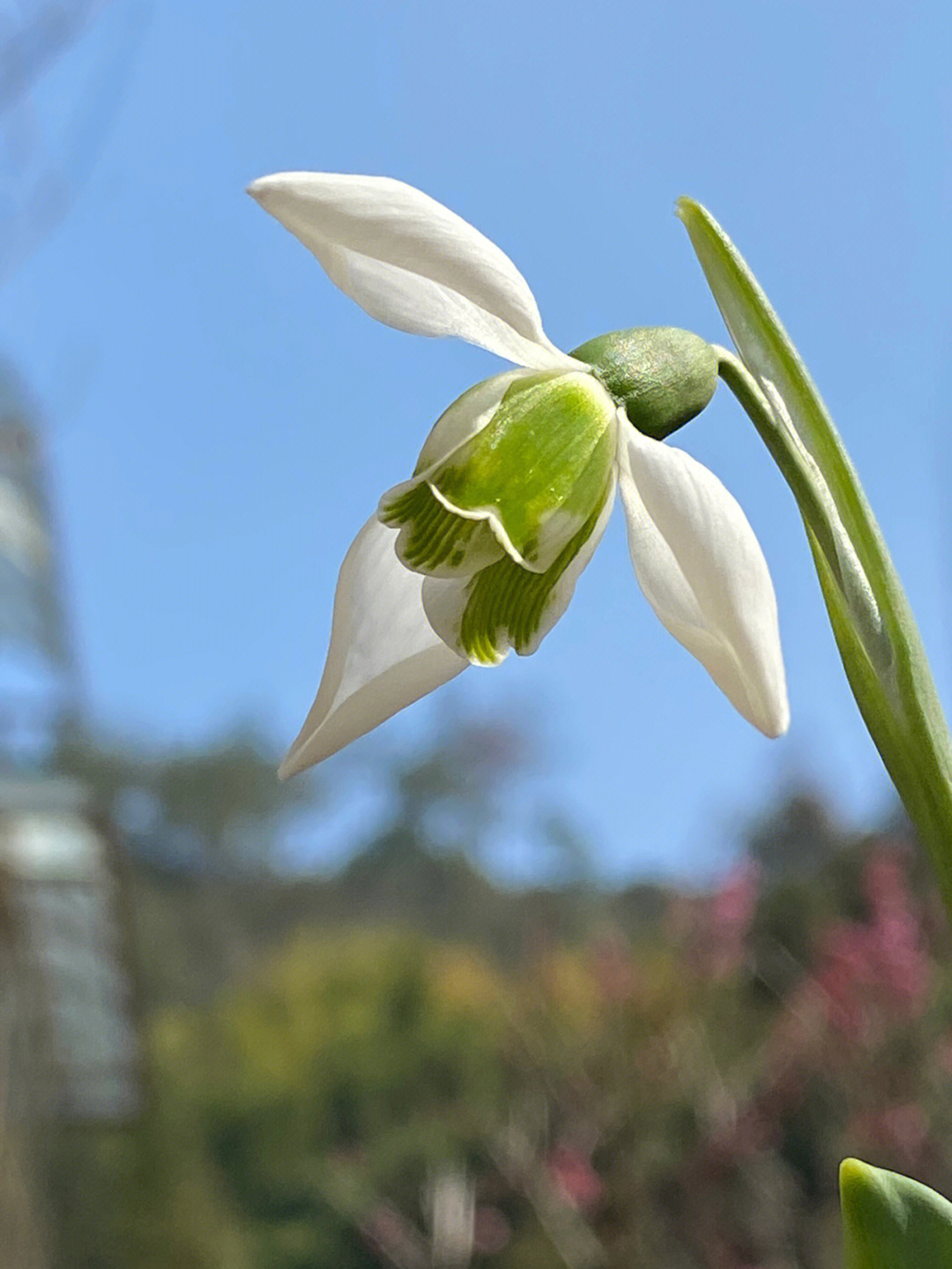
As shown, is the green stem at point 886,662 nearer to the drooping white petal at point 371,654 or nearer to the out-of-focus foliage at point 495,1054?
the drooping white petal at point 371,654

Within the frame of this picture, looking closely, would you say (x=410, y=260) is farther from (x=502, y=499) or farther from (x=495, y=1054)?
(x=495, y=1054)

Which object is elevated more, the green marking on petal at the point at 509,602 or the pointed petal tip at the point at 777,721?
the green marking on petal at the point at 509,602

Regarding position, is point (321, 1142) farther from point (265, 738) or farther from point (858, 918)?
point (858, 918)

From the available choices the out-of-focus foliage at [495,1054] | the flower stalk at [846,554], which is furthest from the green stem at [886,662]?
the out-of-focus foliage at [495,1054]

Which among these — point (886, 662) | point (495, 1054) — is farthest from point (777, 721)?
point (495, 1054)

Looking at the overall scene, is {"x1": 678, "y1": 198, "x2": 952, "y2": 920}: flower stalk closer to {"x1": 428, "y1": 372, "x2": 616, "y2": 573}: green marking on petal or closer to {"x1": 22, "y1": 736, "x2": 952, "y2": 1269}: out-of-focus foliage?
{"x1": 428, "y1": 372, "x2": 616, "y2": 573}: green marking on petal
